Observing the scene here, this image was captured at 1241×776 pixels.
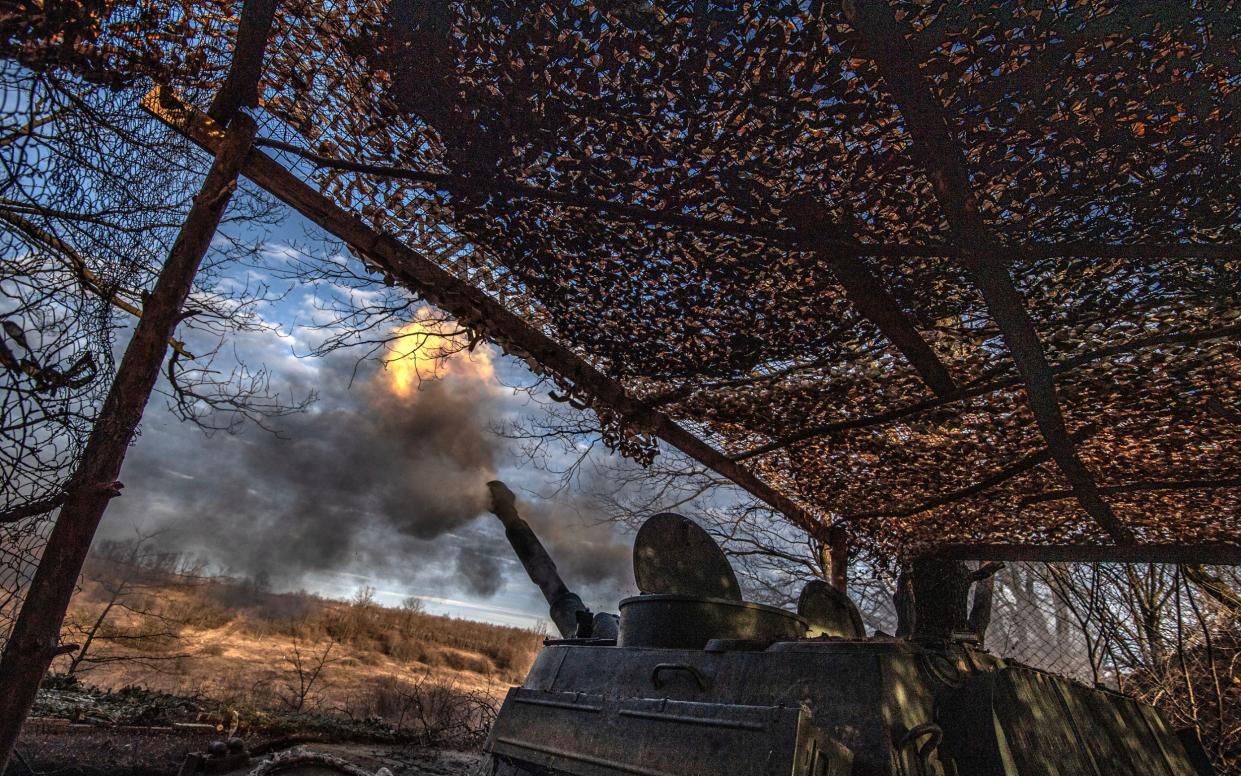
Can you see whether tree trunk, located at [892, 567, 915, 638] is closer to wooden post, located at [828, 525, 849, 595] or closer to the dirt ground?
wooden post, located at [828, 525, 849, 595]

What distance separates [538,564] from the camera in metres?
7.17

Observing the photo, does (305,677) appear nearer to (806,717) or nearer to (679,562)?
(679,562)

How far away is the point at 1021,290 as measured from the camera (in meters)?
3.91

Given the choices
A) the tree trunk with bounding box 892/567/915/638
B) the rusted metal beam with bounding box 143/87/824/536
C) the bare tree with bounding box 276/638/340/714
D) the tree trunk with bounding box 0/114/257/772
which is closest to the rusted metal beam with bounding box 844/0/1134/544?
the rusted metal beam with bounding box 143/87/824/536

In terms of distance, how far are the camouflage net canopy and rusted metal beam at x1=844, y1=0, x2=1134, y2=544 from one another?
0.04 feet

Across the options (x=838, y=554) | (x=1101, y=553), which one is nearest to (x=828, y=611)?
(x=838, y=554)

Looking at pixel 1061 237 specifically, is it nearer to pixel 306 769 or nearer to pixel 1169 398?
pixel 1169 398

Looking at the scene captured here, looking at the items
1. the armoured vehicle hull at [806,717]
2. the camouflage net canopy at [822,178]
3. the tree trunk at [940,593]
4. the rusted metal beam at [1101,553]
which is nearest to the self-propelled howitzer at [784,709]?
the armoured vehicle hull at [806,717]

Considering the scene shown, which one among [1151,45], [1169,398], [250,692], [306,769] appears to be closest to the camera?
[1151,45]

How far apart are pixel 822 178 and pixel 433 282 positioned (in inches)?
96.8

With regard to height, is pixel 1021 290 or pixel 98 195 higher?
pixel 1021 290

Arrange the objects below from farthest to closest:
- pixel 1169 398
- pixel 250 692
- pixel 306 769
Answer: pixel 250 692, pixel 1169 398, pixel 306 769

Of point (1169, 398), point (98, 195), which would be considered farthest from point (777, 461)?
point (98, 195)

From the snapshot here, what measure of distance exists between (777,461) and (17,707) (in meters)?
6.08
